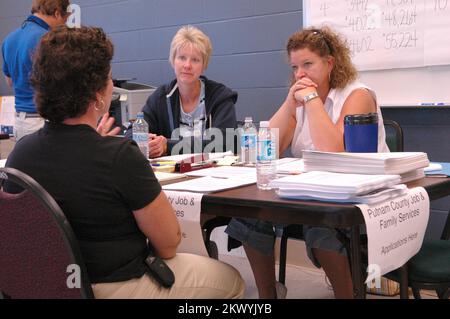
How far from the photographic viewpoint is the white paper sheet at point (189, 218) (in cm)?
160

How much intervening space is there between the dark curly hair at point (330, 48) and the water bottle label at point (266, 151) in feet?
2.54

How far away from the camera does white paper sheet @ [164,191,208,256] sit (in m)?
1.60

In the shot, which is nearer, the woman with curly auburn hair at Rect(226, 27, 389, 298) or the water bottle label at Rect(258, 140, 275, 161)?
the water bottle label at Rect(258, 140, 275, 161)

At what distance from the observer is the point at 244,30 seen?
3.70m

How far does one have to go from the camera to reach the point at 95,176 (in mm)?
1349

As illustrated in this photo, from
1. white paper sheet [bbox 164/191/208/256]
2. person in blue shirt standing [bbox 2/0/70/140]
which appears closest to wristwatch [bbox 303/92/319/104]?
white paper sheet [bbox 164/191/208/256]

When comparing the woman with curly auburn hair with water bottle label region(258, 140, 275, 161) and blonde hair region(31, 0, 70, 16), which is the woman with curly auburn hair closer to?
water bottle label region(258, 140, 275, 161)

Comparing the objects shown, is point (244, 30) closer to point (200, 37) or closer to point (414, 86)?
point (200, 37)

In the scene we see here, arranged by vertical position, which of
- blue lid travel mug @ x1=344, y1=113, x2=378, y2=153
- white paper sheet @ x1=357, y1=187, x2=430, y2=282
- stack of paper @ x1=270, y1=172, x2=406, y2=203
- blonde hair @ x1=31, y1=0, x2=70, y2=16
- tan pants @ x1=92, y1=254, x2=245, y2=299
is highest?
blonde hair @ x1=31, y1=0, x2=70, y2=16

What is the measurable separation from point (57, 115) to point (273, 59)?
7.63 feet

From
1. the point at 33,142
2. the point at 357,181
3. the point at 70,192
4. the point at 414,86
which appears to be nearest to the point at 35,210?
the point at 70,192

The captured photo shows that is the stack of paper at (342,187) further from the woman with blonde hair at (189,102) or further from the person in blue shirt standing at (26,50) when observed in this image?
the person in blue shirt standing at (26,50)

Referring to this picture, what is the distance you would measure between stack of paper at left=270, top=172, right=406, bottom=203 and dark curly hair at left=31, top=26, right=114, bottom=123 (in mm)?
538

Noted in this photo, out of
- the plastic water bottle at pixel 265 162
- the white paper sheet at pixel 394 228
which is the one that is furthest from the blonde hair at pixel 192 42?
the white paper sheet at pixel 394 228
